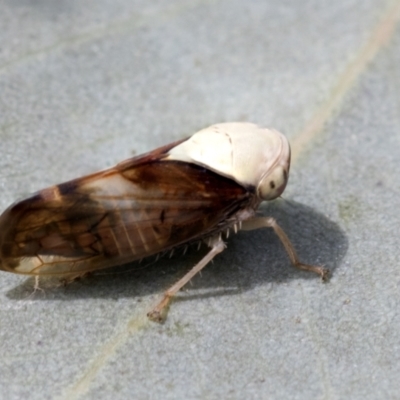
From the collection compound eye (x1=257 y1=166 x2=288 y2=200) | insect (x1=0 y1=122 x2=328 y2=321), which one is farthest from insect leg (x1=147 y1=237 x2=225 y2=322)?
compound eye (x1=257 y1=166 x2=288 y2=200)

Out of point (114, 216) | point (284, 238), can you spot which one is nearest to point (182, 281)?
point (114, 216)

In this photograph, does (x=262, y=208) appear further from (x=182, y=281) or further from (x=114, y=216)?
(x=114, y=216)

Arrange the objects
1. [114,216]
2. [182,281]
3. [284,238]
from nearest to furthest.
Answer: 1. [114,216]
2. [182,281]
3. [284,238]

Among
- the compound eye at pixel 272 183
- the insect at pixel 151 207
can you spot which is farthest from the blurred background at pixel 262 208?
the compound eye at pixel 272 183

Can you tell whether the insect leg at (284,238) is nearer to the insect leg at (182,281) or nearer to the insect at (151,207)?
the insect at (151,207)

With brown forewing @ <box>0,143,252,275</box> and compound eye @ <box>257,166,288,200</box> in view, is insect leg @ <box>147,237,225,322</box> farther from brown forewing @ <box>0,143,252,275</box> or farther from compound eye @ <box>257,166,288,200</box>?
compound eye @ <box>257,166,288,200</box>
